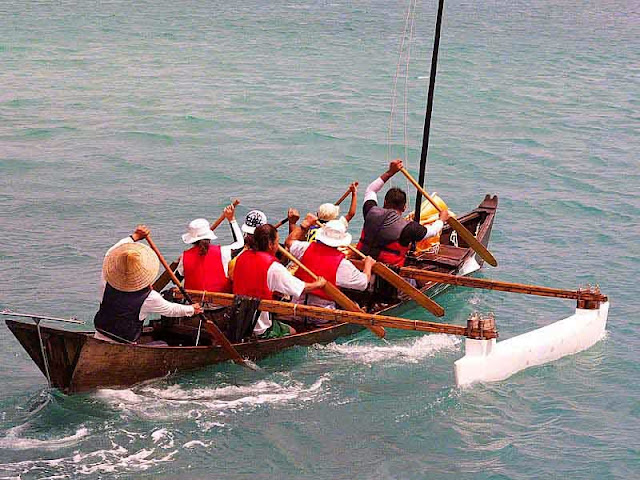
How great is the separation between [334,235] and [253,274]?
3.27 feet

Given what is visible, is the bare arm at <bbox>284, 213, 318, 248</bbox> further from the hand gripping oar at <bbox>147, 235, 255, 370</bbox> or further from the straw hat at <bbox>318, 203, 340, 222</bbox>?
the hand gripping oar at <bbox>147, 235, 255, 370</bbox>

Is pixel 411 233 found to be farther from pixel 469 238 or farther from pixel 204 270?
pixel 204 270

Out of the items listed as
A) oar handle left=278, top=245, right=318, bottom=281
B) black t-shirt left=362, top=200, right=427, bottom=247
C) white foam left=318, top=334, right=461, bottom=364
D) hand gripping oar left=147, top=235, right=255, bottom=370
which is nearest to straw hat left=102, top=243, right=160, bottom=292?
hand gripping oar left=147, top=235, right=255, bottom=370

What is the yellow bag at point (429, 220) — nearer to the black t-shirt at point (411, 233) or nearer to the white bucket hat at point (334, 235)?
the black t-shirt at point (411, 233)

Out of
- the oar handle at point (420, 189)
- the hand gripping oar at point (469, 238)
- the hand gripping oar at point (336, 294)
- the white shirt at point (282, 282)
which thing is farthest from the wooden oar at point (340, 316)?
the hand gripping oar at point (469, 238)

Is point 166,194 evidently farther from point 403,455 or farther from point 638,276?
point 403,455

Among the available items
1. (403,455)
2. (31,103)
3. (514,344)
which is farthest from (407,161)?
(403,455)

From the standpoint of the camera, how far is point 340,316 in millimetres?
10258

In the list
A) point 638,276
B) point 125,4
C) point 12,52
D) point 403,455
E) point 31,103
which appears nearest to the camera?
point 403,455

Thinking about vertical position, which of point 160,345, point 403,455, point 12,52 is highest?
point 12,52

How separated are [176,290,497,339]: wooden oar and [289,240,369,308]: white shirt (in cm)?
70

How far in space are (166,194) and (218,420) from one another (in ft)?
29.5

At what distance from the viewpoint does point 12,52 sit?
99.0 feet

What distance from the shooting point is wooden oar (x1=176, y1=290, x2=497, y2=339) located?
33.2 feet
